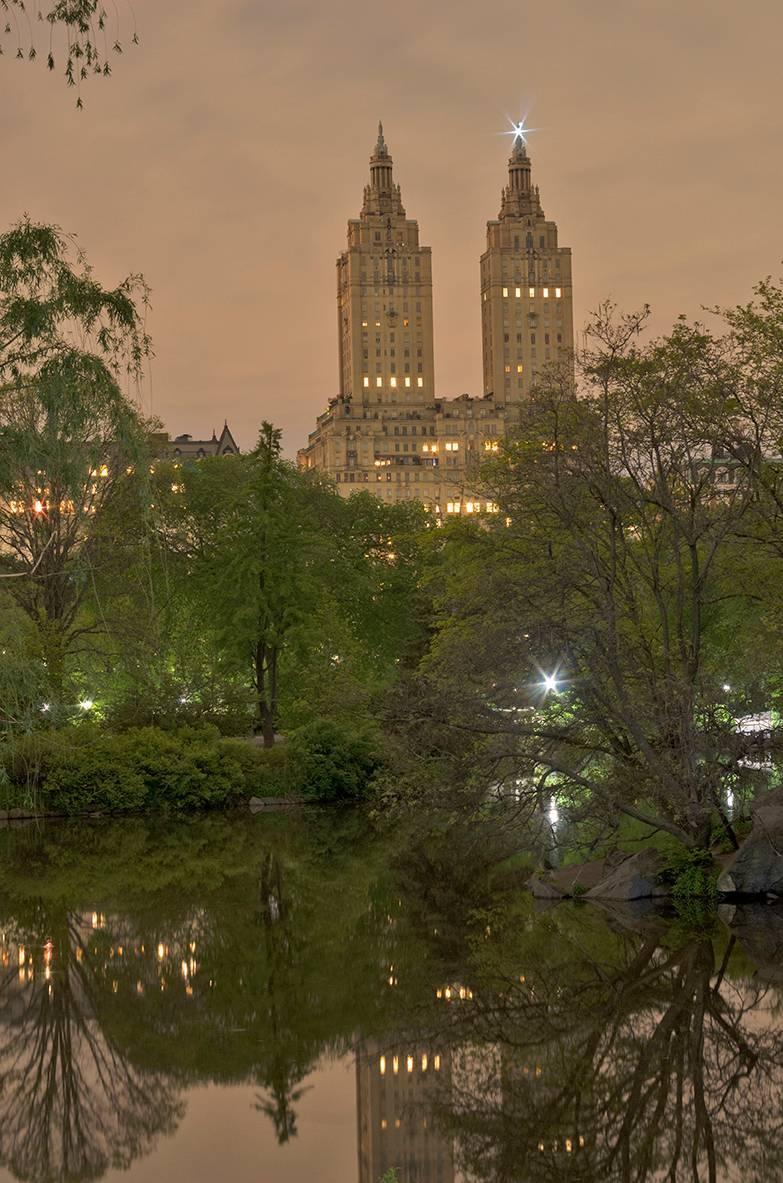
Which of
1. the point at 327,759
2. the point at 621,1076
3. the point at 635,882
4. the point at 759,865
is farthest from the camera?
the point at 327,759

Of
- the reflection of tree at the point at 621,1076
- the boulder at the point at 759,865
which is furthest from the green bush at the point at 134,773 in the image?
the reflection of tree at the point at 621,1076

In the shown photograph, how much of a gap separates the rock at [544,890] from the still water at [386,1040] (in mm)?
656

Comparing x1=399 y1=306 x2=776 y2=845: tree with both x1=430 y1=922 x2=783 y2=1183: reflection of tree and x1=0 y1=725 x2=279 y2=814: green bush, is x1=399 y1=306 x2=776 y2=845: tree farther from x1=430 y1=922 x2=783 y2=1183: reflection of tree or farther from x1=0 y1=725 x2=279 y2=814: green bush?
x1=0 y1=725 x2=279 y2=814: green bush

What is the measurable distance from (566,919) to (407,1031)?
6.78 metres

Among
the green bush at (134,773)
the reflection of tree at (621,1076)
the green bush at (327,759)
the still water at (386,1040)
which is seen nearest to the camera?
the reflection of tree at (621,1076)

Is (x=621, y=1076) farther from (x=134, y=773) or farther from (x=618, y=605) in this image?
(x=134, y=773)

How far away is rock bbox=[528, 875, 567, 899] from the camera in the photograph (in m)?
24.2

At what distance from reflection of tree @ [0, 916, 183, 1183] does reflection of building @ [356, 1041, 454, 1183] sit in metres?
1.79

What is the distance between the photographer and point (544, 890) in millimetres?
24438

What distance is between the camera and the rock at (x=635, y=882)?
77.0 ft

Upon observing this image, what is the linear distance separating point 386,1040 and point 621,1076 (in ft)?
8.79

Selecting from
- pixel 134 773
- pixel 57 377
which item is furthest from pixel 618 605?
pixel 134 773

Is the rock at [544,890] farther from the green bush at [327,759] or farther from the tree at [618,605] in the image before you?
the green bush at [327,759]

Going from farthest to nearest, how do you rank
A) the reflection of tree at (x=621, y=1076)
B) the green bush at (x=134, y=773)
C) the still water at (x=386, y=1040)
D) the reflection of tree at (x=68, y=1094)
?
the green bush at (x=134, y=773) < the reflection of tree at (x=68, y=1094) < the still water at (x=386, y=1040) < the reflection of tree at (x=621, y=1076)
